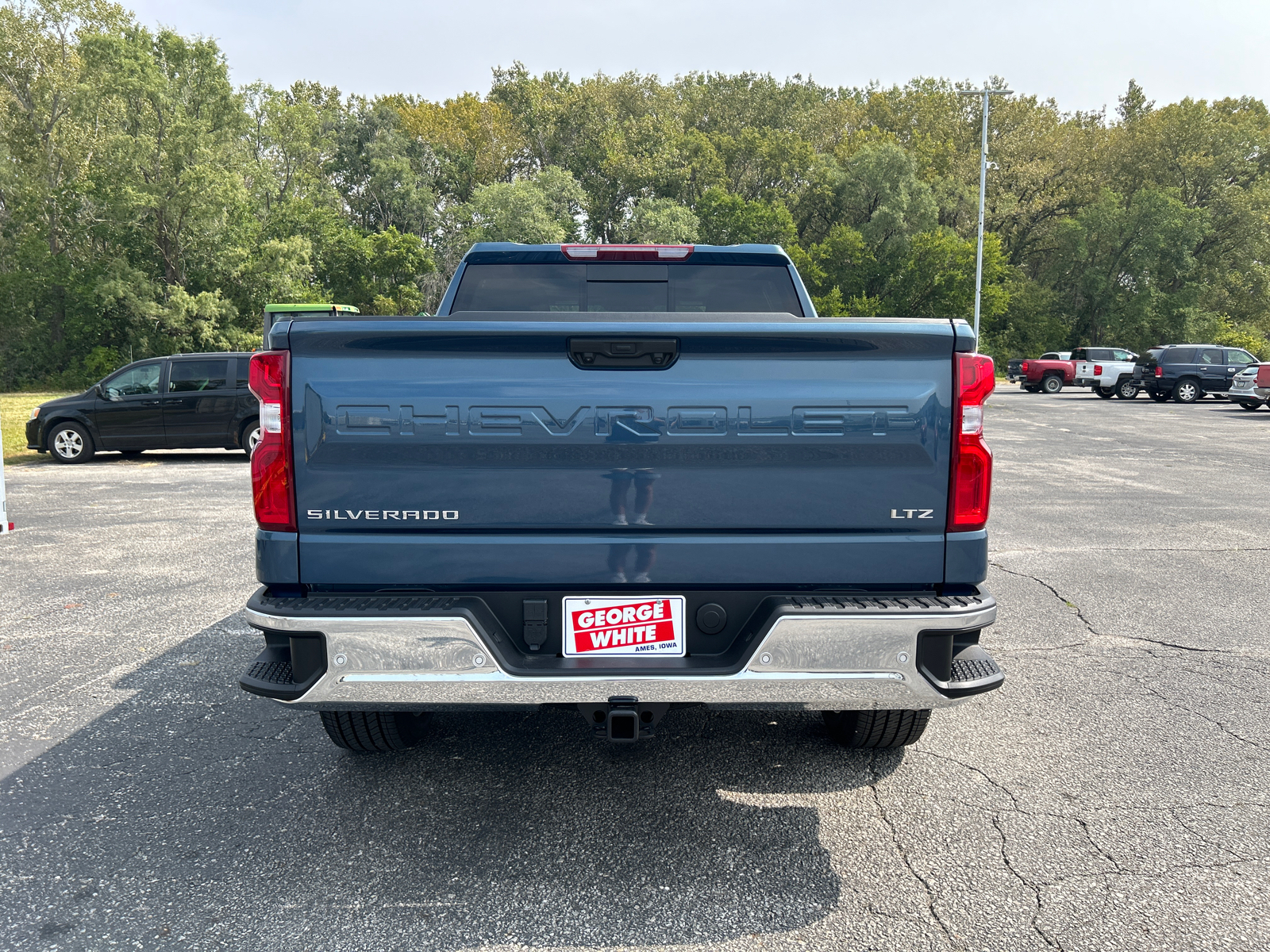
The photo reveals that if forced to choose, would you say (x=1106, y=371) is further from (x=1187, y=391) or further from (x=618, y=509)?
(x=618, y=509)

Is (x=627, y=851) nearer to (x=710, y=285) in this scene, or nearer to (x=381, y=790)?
(x=381, y=790)

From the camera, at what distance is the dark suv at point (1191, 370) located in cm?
3111

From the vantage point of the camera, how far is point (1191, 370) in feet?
104

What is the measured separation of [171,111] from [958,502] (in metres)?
42.8

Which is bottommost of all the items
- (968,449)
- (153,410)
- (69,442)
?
(69,442)

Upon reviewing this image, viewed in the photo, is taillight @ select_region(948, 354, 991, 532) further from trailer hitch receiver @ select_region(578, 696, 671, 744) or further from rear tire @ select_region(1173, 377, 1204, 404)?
rear tire @ select_region(1173, 377, 1204, 404)

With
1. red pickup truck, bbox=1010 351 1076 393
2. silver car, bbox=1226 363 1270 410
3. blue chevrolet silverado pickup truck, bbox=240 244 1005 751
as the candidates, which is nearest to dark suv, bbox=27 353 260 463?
blue chevrolet silverado pickup truck, bbox=240 244 1005 751

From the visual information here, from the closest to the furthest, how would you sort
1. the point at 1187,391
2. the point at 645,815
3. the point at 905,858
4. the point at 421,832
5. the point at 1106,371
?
the point at 905,858, the point at 421,832, the point at 645,815, the point at 1187,391, the point at 1106,371

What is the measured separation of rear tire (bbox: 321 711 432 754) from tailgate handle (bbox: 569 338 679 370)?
1.74 m

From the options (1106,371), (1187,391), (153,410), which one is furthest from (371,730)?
(1106,371)

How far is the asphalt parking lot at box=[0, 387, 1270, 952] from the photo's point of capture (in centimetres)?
277

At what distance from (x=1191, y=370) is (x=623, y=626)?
113 feet

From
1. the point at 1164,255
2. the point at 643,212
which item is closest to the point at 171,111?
the point at 643,212

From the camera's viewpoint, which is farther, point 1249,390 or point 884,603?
point 1249,390
